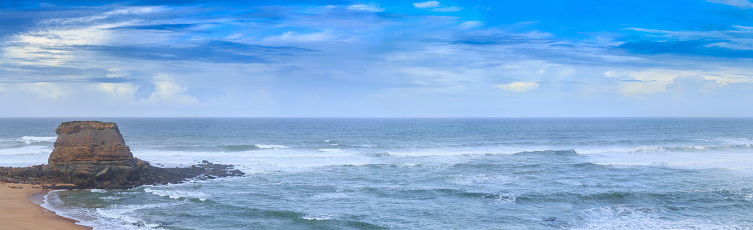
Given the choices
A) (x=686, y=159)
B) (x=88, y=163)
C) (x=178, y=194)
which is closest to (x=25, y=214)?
(x=178, y=194)

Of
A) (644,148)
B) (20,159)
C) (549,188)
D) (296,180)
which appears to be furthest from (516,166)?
(20,159)

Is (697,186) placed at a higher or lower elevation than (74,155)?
lower

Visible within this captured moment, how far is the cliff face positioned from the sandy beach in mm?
3149

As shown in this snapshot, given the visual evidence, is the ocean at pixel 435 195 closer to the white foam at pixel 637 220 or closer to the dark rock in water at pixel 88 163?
the white foam at pixel 637 220

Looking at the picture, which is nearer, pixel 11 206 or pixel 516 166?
pixel 11 206

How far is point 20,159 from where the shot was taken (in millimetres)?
39281

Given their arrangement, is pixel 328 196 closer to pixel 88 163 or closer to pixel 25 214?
pixel 25 214

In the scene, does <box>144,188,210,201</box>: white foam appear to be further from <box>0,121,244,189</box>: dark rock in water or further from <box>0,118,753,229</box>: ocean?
<box>0,121,244,189</box>: dark rock in water

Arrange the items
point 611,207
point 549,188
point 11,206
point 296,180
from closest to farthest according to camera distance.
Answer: point 11,206 < point 611,207 < point 549,188 < point 296,180

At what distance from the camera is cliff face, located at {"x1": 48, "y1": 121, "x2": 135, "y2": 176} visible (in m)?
28.8

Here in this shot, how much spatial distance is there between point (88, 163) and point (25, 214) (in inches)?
344

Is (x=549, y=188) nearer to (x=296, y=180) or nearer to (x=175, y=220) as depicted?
(x=296, y=180)

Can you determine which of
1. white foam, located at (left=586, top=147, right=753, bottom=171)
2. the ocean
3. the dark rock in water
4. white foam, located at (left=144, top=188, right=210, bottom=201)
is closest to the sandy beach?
the ocean

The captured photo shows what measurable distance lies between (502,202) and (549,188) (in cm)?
Result: 504
